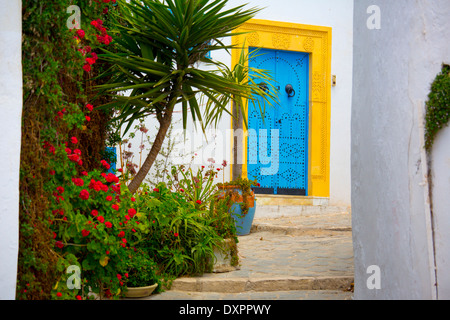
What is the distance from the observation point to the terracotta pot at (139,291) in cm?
357

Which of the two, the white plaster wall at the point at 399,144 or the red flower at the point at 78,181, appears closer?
the white plaster wall at the point at 399,144

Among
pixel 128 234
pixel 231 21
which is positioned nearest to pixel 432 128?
pixel 231 21

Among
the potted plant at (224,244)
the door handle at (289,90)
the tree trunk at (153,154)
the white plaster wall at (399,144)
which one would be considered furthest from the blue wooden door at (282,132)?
the white plaster wall at (399,144)

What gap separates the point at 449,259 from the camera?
2.34 meters

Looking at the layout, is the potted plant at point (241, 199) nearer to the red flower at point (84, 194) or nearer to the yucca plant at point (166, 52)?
the yucca plant at point (166, 52)

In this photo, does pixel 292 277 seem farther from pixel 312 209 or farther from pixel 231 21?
pixel 312 209

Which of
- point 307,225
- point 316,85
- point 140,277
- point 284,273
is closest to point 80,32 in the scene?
point 140,277

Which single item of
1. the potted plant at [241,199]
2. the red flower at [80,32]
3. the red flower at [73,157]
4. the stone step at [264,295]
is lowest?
the stone step at [264,295]

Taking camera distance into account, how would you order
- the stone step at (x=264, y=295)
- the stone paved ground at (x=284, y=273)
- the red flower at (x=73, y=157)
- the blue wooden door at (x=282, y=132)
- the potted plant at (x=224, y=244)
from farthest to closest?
the blue wooden door at (x=282, y=132) → the potted plant at (x=224, y=244) → the stone paved ground at (x=284, y=273) → the stone step at (x=264, y=295) → the red flower at (x=73, y=157)

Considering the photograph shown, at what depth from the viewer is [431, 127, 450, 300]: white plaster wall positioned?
7.69ft

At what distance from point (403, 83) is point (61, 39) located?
1.92m

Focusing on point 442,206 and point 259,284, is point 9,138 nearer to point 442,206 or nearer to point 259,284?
point 442,206

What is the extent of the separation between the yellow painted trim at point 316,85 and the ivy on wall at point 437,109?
20.8 feet

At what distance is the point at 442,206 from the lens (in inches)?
94.3
